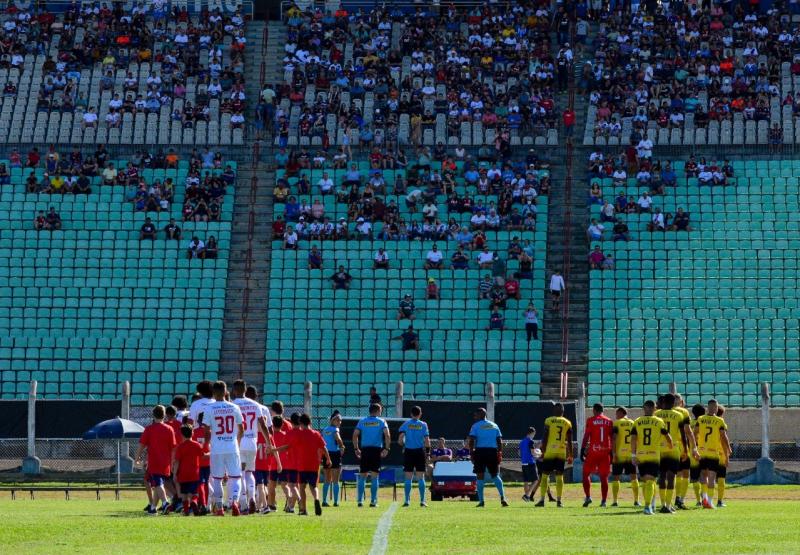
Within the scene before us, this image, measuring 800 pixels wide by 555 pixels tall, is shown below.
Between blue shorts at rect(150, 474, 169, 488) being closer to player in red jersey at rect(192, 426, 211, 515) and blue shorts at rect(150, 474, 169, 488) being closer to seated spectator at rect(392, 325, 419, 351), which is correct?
player in red jersey at rect(192, 426, 211, 515)

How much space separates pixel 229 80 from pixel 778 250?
18338 mm

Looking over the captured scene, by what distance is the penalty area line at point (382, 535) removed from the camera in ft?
55.6

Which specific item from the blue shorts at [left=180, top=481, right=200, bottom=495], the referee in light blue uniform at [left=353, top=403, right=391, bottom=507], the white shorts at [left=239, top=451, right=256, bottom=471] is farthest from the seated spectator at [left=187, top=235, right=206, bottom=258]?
the white shorts at [left=239, top=451, right=256, bottom=471]

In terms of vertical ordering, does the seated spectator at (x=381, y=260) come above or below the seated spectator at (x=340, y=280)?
above

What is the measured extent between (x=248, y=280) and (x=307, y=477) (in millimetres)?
22592

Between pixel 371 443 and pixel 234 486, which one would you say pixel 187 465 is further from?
pixel 371 443

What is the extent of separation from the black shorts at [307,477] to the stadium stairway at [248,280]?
1908 cm

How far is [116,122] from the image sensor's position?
2078 inches

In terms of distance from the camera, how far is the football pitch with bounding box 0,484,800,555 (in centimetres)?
1717

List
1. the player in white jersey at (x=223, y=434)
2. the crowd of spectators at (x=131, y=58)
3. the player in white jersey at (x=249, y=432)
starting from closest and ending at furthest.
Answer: the player in white jersey at (x=223, y=434)
the player in white jersey at (x=249, y=432)
the crowd of spectators at (x=131, y=58)

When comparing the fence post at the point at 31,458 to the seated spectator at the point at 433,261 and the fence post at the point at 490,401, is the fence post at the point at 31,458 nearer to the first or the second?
the fence post at the point at 490,401

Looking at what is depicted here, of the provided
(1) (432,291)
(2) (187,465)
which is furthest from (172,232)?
(2) (187,465)

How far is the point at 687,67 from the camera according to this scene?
5328cm

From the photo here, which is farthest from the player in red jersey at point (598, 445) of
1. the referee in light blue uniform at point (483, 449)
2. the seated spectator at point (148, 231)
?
the seated spectator at point (148, 231)
